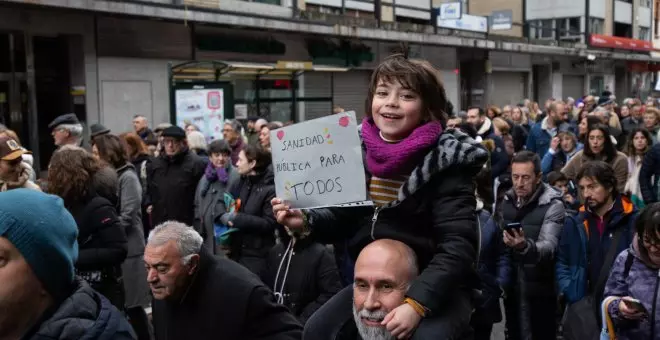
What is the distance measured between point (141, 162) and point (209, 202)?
1739mm

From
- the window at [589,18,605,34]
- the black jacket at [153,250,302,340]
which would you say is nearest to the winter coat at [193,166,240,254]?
the black jacket at [153,250,302,340]

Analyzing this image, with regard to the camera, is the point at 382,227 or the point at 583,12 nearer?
the point at 382,227

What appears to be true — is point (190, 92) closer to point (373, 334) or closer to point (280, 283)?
point (280, 283)

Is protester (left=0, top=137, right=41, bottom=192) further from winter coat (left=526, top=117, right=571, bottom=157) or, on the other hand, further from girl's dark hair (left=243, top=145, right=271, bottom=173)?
winter coat (left=526, top=117, right=571, bottom=157)

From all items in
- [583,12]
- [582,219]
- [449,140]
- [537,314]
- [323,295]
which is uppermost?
[583,12]

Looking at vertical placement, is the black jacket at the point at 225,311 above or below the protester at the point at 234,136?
below

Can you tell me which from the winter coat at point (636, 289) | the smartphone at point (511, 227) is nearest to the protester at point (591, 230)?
the smartphone at point (511, 227)

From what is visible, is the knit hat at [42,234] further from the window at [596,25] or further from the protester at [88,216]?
the window at [596,25]

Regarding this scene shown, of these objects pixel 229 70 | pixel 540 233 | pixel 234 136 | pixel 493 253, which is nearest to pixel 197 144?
pixel 234 136

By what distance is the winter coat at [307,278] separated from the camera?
5.34 m

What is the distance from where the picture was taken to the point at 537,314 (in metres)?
6.17

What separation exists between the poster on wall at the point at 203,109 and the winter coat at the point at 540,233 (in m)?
9.76

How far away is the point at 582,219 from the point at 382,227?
10.7 feet

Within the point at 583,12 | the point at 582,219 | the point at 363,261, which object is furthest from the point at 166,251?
the point at 583,12
